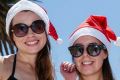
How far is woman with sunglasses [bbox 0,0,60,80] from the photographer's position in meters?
6.53

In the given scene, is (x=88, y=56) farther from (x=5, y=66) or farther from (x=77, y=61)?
(x=5, y=66)

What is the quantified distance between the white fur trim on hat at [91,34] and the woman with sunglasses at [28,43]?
1.29 ft

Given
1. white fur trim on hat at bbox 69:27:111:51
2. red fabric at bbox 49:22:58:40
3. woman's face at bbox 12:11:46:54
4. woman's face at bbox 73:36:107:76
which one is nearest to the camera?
woman's face at bbox 73:36:107:76

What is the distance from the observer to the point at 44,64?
6.96 m

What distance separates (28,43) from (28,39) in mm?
56

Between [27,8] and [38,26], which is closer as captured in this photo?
[38,26]

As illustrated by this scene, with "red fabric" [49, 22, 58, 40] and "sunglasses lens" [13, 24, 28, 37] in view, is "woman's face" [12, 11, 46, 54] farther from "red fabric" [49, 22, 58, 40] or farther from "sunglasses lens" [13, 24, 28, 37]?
"red fabric" [49, 22, 58, 40]

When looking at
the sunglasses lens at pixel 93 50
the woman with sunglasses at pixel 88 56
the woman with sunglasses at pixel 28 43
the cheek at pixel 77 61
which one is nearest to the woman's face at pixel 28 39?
the woman with sunglasses at pixel 28 43

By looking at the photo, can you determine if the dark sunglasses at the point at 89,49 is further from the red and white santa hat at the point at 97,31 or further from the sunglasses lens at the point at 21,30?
the sunglasses lens at the point at 21,30

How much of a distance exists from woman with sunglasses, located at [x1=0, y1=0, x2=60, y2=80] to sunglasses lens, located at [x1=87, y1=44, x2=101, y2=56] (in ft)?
2.19

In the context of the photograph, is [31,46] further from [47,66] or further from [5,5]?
[5,5]

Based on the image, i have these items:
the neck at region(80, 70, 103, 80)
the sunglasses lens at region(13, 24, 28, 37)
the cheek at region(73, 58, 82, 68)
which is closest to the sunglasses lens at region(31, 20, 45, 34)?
the sunglasses lens at region(13, 24, 28, 37)

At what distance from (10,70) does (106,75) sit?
4.53 ft

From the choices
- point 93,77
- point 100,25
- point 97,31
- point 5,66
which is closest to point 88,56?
point 93,77
